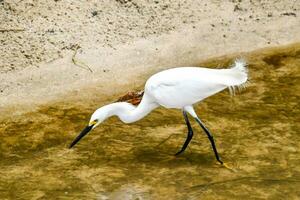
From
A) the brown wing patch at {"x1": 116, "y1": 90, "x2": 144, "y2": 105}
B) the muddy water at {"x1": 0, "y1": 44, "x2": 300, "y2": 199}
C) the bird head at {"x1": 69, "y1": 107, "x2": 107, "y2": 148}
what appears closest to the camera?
the muddy water at {"x1": 0, "y1": 44, "x2": 300, "y2": 199}

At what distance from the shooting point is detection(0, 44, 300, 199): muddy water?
571cm

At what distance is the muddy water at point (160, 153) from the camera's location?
5.71 metres

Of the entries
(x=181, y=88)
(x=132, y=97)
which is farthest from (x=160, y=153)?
(x=132, y=97)

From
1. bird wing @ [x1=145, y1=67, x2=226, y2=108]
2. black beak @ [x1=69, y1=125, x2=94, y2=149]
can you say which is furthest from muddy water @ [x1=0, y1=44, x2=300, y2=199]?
bird wing @ [x1=145, y1=67, x2=226, y2=108]

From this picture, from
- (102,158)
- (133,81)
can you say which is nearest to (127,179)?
(102,158)

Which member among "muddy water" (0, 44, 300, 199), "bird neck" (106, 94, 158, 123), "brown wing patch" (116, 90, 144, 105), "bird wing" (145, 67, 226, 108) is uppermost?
"bird wing" (145, 67, 226, 108)

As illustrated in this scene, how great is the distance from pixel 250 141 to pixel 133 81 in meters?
1.79

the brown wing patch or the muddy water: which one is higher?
the brown wing patch

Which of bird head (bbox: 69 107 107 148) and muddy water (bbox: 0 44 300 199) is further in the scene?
bird head (bbox: 69 107 107 148)

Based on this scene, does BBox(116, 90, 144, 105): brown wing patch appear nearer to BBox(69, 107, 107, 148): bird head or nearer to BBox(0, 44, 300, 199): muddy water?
BBox(0, 44, 300, 199): muddy water

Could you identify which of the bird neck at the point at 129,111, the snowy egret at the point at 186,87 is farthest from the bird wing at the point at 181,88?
the bird neck at the point at 129,111

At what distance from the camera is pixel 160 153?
6.39 m

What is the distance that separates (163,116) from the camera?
22.9ft

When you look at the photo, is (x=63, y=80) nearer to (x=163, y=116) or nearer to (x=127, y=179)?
(x=163, y=116)
